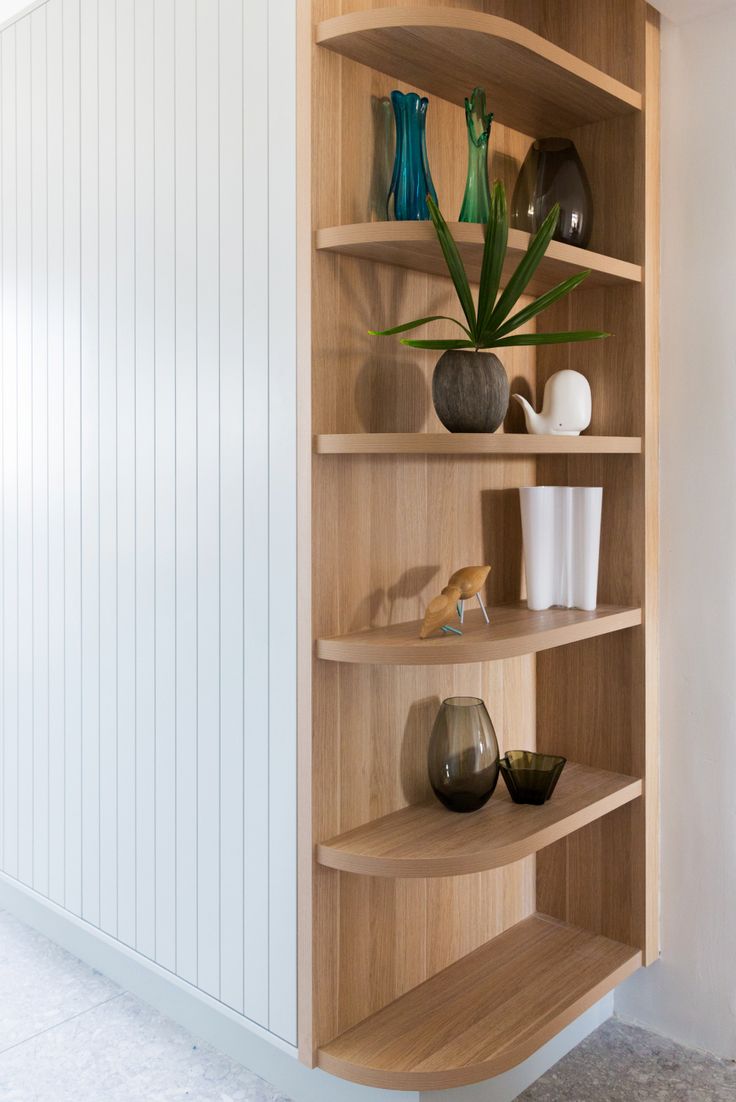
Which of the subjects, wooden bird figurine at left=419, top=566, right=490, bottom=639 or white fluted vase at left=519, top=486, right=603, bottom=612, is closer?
wooden bird figurine at left=419, top=566, right=490, bottom=639

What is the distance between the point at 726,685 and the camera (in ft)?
6.15

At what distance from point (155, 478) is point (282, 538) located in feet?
1.37

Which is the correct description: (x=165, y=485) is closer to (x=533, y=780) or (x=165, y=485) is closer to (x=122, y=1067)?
(x=533, y=780)

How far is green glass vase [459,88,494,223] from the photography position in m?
1.65

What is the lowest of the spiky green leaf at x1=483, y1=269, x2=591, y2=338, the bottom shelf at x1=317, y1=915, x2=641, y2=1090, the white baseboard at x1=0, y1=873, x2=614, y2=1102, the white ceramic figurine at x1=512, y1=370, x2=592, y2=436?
the white baseboard at x1=0, y1=873, x2=614, y2=1102

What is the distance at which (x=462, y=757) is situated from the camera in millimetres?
1738

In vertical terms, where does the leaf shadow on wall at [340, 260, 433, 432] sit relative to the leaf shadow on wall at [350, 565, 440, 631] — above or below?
above

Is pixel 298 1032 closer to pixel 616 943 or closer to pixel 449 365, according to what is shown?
pixel 616 943

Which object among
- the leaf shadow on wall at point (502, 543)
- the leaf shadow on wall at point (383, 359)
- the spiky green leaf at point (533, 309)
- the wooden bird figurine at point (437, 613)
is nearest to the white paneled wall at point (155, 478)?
the leaf shadow on wall at point (383, 359)

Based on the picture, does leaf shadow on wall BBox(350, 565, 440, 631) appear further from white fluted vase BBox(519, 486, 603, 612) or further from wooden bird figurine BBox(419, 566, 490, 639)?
white fluted vase BBox(519, 486, 603, 612)

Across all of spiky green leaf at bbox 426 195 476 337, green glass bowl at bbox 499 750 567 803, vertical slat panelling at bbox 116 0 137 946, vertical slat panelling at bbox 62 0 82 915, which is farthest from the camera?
vertical slat panelling at bbox 62 0 82 915

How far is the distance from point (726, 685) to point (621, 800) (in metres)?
0.31

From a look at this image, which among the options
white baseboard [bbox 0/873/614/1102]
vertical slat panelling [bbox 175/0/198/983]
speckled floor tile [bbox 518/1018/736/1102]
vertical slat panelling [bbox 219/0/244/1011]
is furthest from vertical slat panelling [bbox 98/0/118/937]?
speckled floor tile [bbox 518/1018/736/1102]

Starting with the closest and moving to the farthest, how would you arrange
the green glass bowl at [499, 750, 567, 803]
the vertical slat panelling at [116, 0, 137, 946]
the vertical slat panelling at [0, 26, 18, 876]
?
the green glass bowl at [499, 750, 567, 803]
the vertical slat panelling at [116, 0, 137, 946]
the vertical slat panelling at [0, 26, 18, 876]
